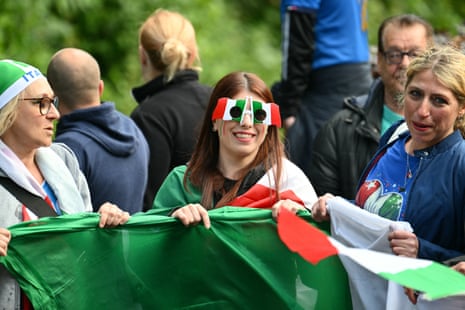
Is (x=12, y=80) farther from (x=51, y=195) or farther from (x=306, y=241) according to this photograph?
(x=306, y=241)

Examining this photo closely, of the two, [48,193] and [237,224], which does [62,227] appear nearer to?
[48,193]

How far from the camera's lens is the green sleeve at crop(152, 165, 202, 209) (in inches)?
205

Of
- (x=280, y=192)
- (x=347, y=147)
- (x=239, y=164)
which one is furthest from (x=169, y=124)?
(x=280, y=192)

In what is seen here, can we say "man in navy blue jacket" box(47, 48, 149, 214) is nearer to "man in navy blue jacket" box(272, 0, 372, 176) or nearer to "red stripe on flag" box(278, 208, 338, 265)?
"man in navy blue jacket" box(272, 0, 372, 176)

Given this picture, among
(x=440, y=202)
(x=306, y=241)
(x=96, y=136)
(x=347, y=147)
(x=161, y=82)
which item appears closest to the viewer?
(x=306, y=241)

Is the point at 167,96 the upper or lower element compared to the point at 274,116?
lower

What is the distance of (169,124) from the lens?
681 cm

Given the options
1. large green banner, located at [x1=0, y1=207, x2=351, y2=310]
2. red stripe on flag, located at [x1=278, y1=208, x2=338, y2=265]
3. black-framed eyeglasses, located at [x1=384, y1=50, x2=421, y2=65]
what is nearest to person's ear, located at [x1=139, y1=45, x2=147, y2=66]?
black-framed eyeglasses, located at [x1=384, y1=50, x2=421, y2=65]

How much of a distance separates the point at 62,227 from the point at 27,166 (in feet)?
1.60

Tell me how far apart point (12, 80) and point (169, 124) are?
1769mm

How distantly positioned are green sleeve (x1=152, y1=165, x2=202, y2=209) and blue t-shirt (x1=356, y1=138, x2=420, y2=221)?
0.78 meters

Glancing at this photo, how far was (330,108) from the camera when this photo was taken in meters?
7.54

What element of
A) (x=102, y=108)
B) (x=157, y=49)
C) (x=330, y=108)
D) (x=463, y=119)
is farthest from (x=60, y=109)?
(x=463, y=119)

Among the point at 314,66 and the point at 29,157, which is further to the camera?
the point at 314,66
